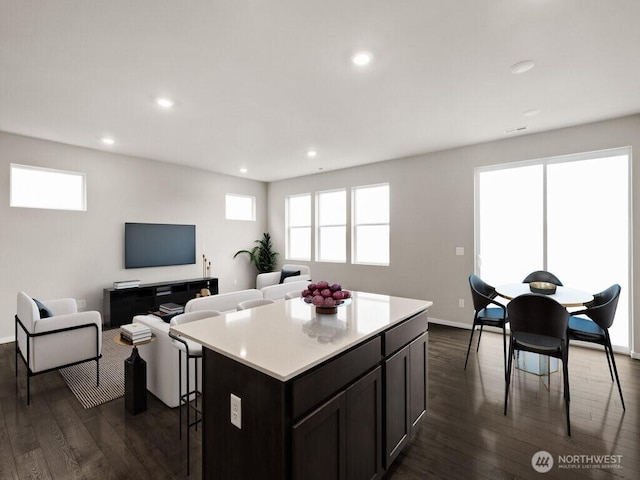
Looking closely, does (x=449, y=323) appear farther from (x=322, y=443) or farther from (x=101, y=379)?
(x=101, y=379)

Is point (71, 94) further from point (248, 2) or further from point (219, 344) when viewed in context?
point (219, 344)

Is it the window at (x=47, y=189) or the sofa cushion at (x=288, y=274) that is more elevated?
the window at (x=47, y=189)

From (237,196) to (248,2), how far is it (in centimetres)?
555

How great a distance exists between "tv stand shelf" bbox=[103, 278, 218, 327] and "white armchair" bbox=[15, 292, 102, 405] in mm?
1613

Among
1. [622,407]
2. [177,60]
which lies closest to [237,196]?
[177,60]

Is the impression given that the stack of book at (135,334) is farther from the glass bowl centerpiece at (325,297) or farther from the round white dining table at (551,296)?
the round white dining table at (551,296)

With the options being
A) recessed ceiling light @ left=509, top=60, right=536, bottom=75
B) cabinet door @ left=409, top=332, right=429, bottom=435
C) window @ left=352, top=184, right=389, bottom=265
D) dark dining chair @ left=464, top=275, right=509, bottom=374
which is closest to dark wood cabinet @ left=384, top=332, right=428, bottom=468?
cabinet door @ left=409, top=332, right=429, bottom=435

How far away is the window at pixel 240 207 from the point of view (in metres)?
7.07

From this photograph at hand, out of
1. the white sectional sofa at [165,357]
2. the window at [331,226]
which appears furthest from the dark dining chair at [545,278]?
A: the white sectional sofa at [165,357]

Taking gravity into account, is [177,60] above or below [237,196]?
above

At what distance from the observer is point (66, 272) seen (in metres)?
4.67

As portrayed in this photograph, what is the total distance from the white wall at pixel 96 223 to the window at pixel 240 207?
223 millimetres

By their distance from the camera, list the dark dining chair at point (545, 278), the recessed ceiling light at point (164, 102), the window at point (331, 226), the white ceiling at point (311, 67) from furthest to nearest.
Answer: the window at point (331, 226)
the dark dining chair at point (545, 278)
the recessed ceiling light at point (164, 102)
the white ceiling at point (311, 67)

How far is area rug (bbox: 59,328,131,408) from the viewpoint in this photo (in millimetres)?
2721
